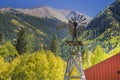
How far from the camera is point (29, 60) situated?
269ft

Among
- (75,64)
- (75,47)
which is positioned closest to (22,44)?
(75,47)

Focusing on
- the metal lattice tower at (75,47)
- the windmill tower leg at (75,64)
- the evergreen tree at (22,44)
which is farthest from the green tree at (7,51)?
the windmill tower leg at (75,64)

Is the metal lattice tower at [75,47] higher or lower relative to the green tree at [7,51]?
lower

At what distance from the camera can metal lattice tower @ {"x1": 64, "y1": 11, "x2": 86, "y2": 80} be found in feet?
117

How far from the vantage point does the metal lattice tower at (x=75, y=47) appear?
35688 mm

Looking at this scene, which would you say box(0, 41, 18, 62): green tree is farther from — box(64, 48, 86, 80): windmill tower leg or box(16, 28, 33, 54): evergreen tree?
box(64, 48, 86, 80): windmill tower leg

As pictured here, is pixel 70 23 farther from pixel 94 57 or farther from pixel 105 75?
pixel 94 57

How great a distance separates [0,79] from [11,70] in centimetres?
809

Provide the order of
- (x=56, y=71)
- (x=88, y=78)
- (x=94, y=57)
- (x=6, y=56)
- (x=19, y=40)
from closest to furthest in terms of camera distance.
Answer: (x=88, y=78) → (x=56, y=71) → (x=94, y=57) → (x=6, y=56) → (x=19, y=40)

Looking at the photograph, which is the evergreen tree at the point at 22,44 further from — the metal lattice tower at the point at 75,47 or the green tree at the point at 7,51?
the metal lattice tower at the point at 75,47

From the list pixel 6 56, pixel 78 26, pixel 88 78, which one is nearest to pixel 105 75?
pixel 88 78

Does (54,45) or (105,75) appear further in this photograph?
(54,45)

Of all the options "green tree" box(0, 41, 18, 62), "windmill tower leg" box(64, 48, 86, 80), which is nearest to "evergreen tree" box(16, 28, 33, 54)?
"green tree" box(0, 41, 18, 62)

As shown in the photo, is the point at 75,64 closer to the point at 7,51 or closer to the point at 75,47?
the point at 75,47
